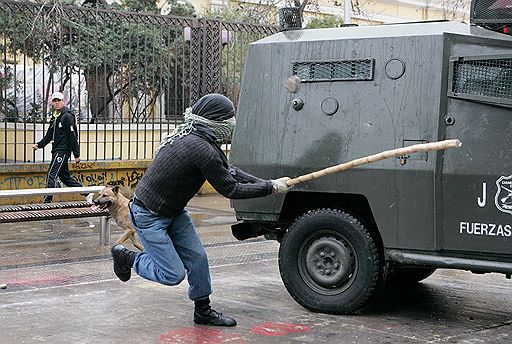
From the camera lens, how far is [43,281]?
8328 millimetres

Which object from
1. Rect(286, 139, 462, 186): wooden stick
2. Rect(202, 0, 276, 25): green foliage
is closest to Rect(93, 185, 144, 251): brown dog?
Rect(286, 139, 462, 186): wooden stick

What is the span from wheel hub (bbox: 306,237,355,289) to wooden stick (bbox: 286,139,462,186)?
0.78 metres

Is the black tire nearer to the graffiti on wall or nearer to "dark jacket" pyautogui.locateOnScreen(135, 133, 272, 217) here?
"dark jacket" pyautogui.locateOnScreen(135, 133, 272, 217)

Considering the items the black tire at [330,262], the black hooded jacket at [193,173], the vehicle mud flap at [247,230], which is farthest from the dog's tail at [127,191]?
the black hooded jacket at [193,173]

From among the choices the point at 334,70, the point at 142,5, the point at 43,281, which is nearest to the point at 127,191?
the point at 43,281

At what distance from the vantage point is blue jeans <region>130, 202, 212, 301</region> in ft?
21.0

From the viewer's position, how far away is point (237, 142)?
746 centimetres

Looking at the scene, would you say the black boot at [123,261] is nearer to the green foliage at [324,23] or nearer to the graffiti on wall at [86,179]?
the graffiti on wall at [86,179]

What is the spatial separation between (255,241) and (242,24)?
6319 millimetres

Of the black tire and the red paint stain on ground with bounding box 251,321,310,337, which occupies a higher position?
the black tire

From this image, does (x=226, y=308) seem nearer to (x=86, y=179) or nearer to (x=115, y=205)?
(x=115, y=205)

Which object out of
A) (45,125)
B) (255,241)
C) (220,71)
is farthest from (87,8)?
(255,241)

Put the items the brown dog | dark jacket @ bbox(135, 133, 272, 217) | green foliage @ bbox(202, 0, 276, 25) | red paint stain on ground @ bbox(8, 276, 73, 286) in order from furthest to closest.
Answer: green foliage @ bbox(202, 0, 276, 25), the brown dog, red paint stain on ground @ bbox(8, 276, 73, 286), dark jacket @ bbox(135, 133, 272, 217)

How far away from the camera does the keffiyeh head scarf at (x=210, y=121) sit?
648 centimetres
